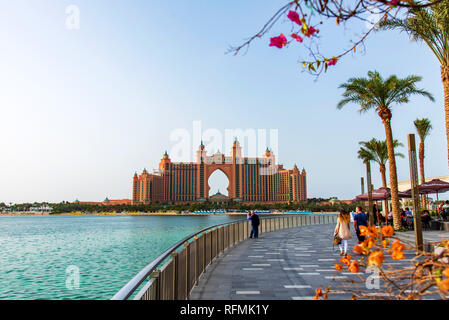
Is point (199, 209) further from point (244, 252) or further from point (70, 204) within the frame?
point (244, 252)

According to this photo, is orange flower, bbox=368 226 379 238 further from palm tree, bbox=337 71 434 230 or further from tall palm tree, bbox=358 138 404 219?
tall palm tree, bbox=358 138 404 219

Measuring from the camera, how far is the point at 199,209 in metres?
162

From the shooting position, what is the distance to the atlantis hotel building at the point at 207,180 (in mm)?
184125

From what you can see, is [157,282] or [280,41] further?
[157,282]

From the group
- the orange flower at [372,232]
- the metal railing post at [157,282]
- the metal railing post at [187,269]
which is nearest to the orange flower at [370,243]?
the orange flower at [372,232]

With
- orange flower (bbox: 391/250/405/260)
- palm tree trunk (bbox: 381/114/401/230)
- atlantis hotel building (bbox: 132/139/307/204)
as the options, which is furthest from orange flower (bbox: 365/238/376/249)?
atlantis hotel building (bbox: 132/139/307/204)

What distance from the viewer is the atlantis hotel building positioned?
604ft

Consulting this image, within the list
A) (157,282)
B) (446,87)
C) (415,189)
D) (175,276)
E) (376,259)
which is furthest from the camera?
(415,189)

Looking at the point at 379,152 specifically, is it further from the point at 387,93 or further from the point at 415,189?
the point at 415,189

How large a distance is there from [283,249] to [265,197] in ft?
593

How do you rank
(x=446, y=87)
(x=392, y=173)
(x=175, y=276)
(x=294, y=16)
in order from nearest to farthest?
(x=294, y=16) → (x=175, y=276) → (x=446, y=87) → (x=392, y=173)

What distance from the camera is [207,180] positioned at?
191000mm

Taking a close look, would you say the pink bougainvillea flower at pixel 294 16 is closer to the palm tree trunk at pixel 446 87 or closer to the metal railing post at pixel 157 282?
the metal railing post at pixel 157 282

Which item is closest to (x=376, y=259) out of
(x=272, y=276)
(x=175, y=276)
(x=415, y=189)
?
(x=175, y=276)
